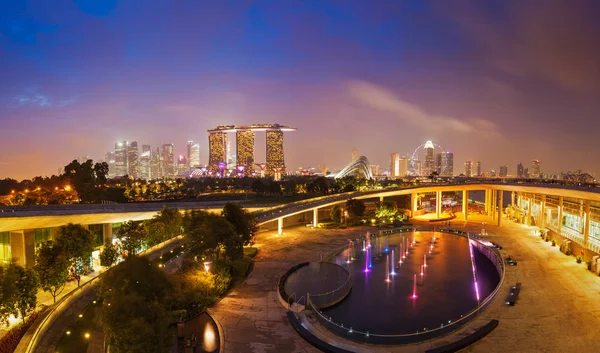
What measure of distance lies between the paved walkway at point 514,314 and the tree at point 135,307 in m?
4.35

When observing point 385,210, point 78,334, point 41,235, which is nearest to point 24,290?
point 78,334

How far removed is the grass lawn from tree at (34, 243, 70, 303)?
10.5ft

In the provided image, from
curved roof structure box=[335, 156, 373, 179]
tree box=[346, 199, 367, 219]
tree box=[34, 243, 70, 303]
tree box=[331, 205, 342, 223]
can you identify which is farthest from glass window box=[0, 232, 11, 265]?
curved roof structure box=[335, 156, 373, 179]

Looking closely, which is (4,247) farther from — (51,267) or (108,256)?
(51,267)

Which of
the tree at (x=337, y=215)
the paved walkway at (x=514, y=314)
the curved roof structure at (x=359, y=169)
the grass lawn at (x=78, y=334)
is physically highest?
the curved roof structure at (x=359, y=169)

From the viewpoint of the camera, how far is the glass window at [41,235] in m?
24.6

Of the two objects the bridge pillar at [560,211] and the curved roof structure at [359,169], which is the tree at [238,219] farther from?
the curved roof structure at [359,169]

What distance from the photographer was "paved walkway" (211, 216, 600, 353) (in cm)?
1487

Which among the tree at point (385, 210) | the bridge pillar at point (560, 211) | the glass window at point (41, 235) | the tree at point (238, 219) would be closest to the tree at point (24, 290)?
the glass window at point (41, 235)

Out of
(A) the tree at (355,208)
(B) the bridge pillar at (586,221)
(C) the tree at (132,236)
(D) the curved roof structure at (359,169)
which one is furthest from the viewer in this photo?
(D) the curved roof structure at (359,169)

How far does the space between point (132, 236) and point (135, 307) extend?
60.4 ft

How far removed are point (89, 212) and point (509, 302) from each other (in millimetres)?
27795

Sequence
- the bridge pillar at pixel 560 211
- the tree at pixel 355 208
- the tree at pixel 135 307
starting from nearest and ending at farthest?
the tree at pixel 135 307, the bridge pillar at pixel 560 211, the tree at pixel 355 208

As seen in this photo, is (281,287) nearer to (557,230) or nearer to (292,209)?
→ (292,209)
